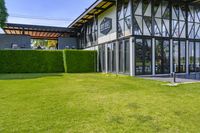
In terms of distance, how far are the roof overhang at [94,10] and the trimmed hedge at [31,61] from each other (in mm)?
4614

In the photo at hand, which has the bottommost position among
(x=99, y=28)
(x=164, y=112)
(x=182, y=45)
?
(x=164, y=112)

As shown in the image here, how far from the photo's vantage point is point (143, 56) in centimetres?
1507

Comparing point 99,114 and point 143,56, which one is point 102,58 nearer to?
point 143,56

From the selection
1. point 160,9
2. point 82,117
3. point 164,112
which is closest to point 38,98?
point 82,117

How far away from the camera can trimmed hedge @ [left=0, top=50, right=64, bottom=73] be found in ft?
62.0

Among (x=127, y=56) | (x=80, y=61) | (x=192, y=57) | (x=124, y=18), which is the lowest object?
(x=80, y=61)

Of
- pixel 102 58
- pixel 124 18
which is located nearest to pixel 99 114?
pixel 124 18

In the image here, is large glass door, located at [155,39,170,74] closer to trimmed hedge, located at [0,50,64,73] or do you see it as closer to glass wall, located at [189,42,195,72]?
glass wall, located at [189,42,195,72]

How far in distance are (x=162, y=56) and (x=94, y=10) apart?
26.2ft

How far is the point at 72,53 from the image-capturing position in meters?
19.9

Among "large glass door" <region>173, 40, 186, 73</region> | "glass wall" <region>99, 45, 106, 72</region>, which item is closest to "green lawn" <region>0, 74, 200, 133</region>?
"large glass door" <region>173, 40, 186, 73</region>

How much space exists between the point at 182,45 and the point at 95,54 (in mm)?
7757

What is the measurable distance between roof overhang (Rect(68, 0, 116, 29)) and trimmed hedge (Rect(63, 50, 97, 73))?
3777 millimetres

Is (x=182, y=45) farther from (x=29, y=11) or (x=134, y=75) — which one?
(x=29, y=11)
